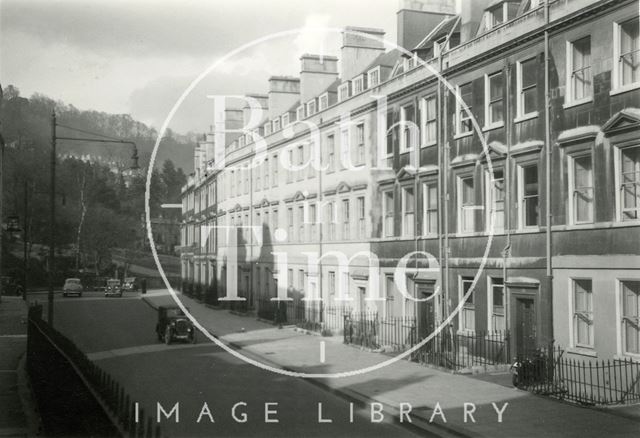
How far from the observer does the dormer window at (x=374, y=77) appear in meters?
30.2

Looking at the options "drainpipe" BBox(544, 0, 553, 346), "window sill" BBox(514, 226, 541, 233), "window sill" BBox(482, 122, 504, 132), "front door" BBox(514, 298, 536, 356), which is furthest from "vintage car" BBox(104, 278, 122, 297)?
"drainpipe" BBox(544, 0, 553, 346)

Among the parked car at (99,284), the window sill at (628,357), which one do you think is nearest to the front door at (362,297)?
the window sill at (628,357)

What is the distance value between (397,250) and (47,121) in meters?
15.0

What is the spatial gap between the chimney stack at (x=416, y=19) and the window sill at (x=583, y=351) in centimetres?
1604

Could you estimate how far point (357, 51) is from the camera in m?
35.0

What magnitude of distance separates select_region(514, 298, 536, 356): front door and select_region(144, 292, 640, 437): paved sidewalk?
8.52ft

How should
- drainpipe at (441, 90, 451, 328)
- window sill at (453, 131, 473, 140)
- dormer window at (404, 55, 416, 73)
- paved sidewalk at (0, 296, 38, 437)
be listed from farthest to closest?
dormer window at (404, 55, 416, 73) < drainpipe at (441, 90, 451, 328) < window sill at (453, 131, 473, 140) < paved sidewalk at (0, 296, 38, 437)

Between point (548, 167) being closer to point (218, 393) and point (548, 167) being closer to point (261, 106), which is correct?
point (218, 393)

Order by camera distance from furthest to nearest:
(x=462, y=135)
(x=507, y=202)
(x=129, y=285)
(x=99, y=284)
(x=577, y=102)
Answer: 1. (x=99, y=284)
2. (x=129, y=285)
3. (x=462, y=135)
4. (x=507, y=202)
5. (x=577, y=102)

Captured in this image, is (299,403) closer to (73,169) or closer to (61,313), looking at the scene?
(61,313)

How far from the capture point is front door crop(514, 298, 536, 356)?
19.8 meters

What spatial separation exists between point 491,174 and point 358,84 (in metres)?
12.5

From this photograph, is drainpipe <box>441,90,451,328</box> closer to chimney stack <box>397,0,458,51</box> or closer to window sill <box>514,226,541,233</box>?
window sill <box>514,226,541,233</box>

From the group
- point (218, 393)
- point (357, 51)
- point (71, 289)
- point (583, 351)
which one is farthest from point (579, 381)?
point (71, 289)
